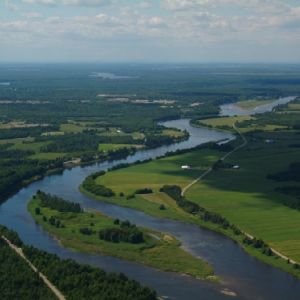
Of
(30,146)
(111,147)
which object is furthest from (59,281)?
(30,146)

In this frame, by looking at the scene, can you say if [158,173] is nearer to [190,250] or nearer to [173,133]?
[190,250]

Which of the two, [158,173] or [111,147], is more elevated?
[158,173]

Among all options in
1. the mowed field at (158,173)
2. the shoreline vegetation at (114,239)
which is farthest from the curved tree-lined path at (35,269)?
the mowed field at (158,173)

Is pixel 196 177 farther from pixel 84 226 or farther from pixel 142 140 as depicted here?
pixel 142 140

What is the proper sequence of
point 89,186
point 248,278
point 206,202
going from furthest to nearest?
point 89,186, point 206,202, point 248,278

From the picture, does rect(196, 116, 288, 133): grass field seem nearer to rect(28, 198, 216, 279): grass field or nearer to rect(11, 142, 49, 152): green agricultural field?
rect(11, 142, 49, 152): green agricultural field

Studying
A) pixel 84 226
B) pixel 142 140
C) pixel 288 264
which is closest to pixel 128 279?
pixel 288 264

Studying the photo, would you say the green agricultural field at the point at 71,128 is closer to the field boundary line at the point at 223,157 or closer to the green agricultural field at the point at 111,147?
the green agricultural field at the point at 111,147
